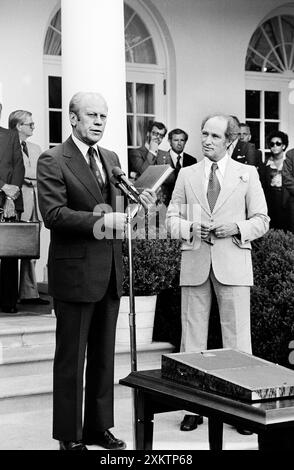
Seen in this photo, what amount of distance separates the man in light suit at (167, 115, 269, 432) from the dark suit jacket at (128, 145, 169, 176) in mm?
3830

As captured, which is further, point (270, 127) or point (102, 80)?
point (270, 127)

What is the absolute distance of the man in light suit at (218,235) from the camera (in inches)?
250

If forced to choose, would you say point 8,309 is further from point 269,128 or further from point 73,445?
point 269,128

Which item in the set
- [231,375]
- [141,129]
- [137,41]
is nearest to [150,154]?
[141,129]

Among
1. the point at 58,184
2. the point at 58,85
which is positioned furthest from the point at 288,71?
the point at 58,184

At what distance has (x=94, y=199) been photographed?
5562 mm

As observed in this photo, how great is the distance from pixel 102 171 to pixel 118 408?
2147mm

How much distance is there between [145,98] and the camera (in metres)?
12.0

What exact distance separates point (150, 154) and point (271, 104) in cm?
317

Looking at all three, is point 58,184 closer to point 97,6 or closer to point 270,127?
point 97,6

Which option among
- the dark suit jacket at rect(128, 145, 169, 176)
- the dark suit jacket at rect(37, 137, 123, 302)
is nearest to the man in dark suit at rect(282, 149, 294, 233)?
the dark suit jacket at rect(128, 145, 169, 176)

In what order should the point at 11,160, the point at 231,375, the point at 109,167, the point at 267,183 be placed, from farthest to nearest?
the point at 267,183, the point at 11,160, the point at 109,167, the point at 231,375

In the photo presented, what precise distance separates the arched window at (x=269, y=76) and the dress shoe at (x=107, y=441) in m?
7.69

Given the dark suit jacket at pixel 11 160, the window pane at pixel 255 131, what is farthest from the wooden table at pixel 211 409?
the window pane at pixel 255 131
